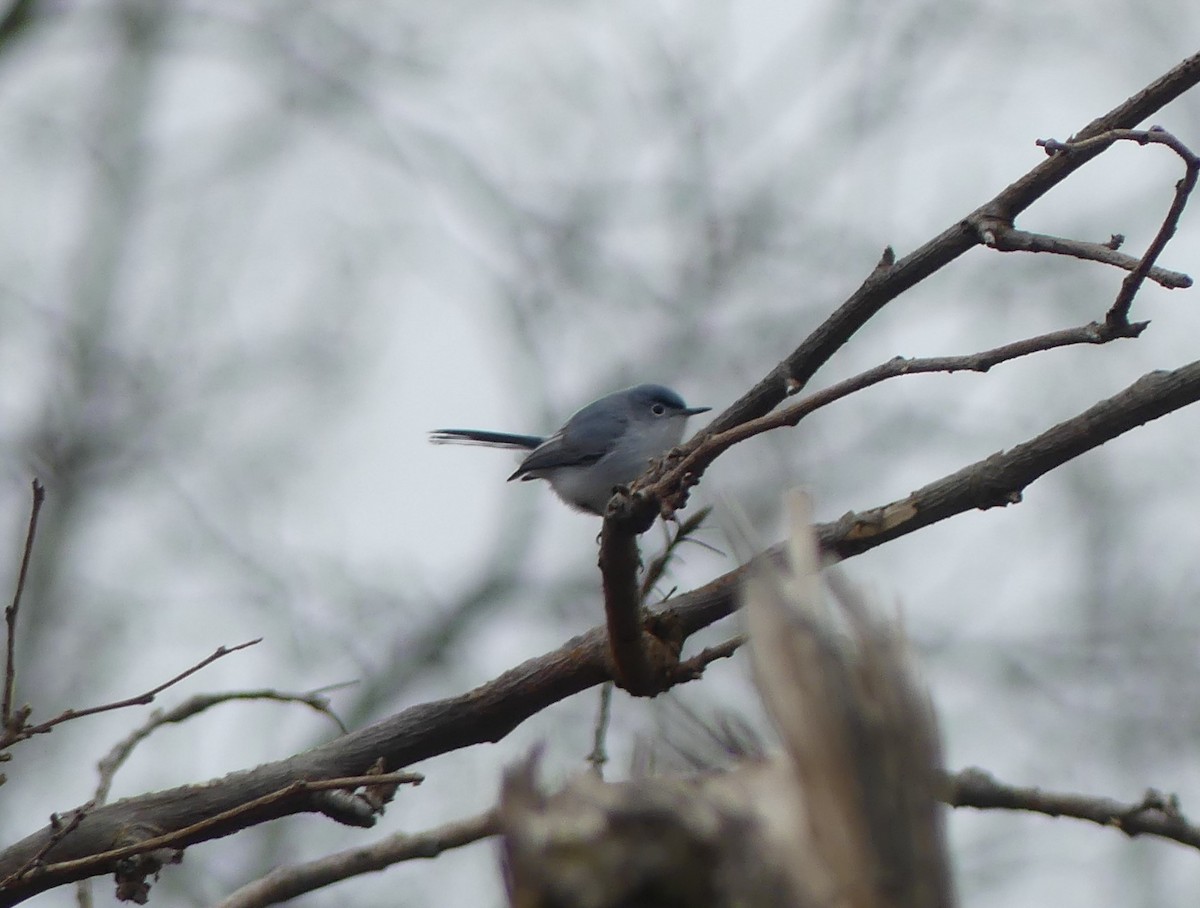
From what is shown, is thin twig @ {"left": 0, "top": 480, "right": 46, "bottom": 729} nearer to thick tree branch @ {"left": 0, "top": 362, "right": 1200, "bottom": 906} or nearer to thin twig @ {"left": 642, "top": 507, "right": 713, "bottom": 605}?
thick tree branch @ {"left": 0, "top": 362, "right": 1200, "bottom": 906}

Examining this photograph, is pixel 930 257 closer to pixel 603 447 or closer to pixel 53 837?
pixel 53 837

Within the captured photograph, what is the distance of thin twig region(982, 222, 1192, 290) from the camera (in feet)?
6.24

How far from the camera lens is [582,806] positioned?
1.15m

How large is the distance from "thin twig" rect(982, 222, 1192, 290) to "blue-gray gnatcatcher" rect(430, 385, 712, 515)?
364cm

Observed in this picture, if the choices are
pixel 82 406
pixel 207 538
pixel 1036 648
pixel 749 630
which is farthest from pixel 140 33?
pixel 749 630

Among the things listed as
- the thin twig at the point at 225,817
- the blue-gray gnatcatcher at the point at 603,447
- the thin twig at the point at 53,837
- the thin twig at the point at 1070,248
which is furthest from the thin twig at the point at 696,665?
the blue-gray gnatcatcher at the point at 603,447

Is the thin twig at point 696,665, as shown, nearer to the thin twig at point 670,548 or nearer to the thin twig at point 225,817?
the thin twig at point 670,548

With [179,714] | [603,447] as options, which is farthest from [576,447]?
[179,714]

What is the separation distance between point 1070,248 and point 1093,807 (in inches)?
32.9

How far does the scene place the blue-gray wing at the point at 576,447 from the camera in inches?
233

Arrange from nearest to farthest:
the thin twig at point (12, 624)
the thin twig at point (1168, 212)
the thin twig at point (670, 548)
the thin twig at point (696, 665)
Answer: the thin twig at point (1168, 212)
the thin twig at point (12, 624)
the thin twig at point (696, 665)
the thin twig at point (670, 548)

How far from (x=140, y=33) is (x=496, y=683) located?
12.1 metres

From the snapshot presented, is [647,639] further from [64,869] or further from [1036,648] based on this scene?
[1036,648]

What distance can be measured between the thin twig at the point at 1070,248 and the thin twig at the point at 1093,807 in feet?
2.53
